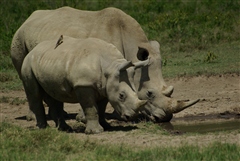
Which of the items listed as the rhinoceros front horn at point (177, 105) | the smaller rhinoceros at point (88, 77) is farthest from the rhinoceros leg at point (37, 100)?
the rhinoceros front horn at point (177, 105)

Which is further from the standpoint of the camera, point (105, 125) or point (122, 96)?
point (105, 125)

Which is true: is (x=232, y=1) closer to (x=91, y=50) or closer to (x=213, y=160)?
(x=91, y=50)

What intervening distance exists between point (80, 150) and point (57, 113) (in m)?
2.36

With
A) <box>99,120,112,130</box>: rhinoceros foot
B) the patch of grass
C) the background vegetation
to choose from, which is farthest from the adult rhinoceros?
the patch of grass

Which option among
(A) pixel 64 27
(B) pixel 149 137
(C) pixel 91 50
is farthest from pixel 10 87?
(B) pixel 149 137

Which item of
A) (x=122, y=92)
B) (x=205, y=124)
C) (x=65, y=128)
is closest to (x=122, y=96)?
(x=122, y=92)

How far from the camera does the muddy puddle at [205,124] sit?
9.95 m

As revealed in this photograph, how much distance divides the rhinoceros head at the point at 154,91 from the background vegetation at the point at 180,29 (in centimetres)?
298

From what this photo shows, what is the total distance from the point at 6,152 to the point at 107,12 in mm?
4402

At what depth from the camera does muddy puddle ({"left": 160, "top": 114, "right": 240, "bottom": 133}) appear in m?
9.95

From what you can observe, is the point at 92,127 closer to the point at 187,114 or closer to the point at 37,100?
the point at 37,100

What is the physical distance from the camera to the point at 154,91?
1053 centimetres

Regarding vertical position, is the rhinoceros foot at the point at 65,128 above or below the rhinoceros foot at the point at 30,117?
above

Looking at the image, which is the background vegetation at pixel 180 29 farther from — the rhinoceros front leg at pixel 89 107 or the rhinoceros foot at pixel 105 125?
the rhinoceros front leg at pixel 89 107
